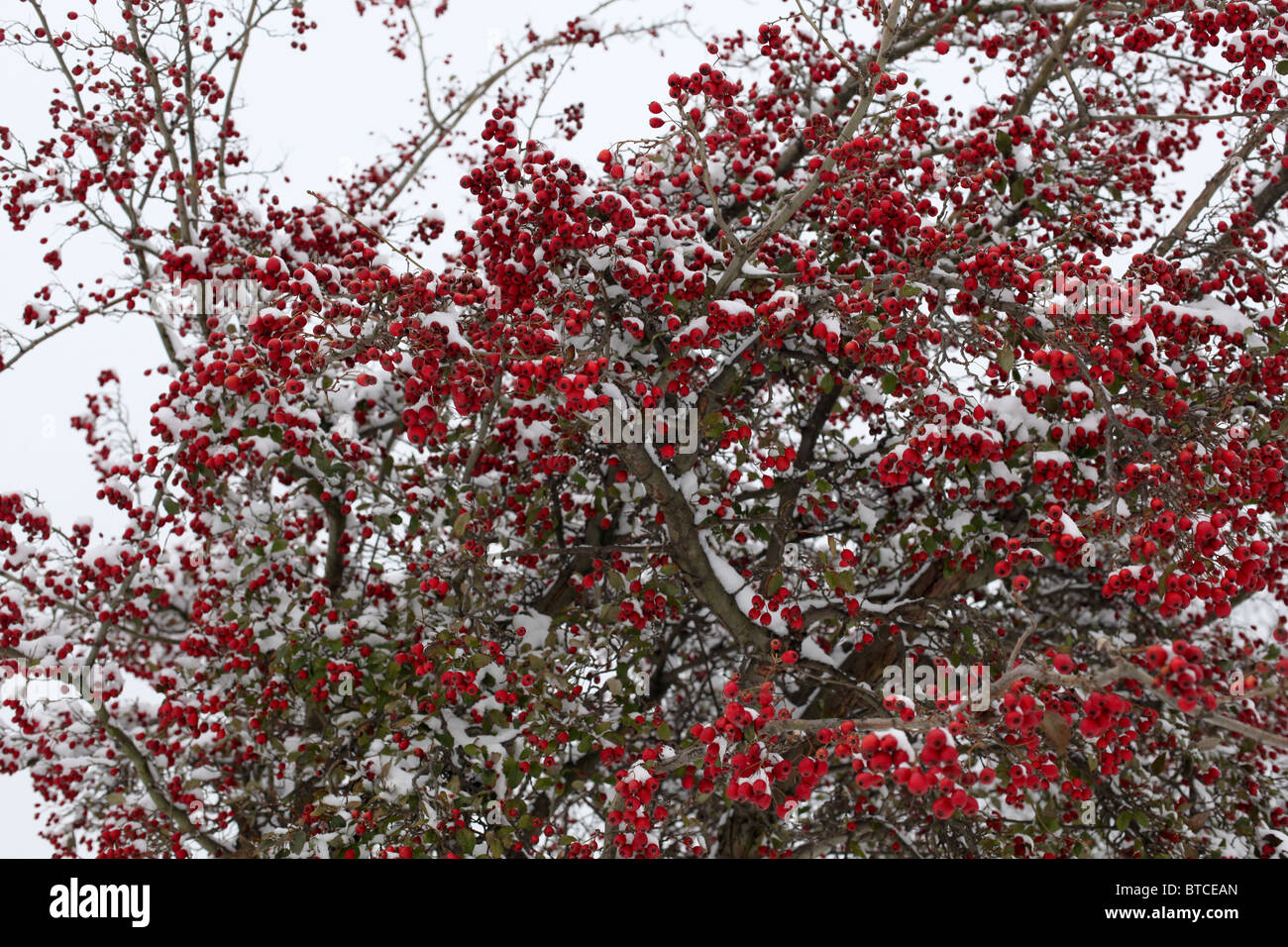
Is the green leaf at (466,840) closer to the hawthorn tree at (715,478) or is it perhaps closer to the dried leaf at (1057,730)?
the hawthorn tree at (715,478)

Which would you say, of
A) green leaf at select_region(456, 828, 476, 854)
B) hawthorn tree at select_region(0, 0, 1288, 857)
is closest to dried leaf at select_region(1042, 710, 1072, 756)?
hawthorn tree at select_region(0, 0, 1288, 857)

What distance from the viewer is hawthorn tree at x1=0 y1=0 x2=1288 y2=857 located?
3.53 meters

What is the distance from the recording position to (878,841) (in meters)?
A: 6.04

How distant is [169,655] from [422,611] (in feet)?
12.3

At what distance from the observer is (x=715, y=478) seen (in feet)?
17.6

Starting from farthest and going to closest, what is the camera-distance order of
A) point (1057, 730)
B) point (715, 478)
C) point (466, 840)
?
point (715, 478) < point (466, 840) < point (1057, 730)

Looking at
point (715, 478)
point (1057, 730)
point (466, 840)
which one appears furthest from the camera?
point (715, 478)

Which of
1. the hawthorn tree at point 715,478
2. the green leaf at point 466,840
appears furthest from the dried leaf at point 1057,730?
the green leaf at point 466,840

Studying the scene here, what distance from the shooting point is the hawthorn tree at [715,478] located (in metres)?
3.53

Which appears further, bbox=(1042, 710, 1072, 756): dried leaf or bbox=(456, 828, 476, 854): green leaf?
bbox=(456, 828, 476, 854): green leaf

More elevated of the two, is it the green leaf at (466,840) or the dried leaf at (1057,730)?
the dried leaf at (1057,730)

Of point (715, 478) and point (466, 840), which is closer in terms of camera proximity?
point (466, 840)

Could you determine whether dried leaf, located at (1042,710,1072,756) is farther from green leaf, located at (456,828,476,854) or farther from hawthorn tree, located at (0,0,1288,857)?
green leaf, located at (456,828,476,854)

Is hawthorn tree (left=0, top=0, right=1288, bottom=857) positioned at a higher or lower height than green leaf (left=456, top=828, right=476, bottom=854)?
higher
